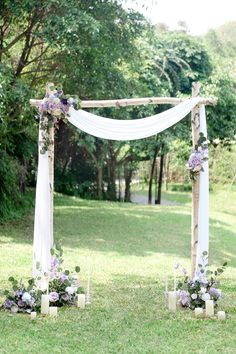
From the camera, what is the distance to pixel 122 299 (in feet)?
17.0


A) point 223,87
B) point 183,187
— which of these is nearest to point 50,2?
point 223,87

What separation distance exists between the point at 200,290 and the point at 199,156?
118 cm

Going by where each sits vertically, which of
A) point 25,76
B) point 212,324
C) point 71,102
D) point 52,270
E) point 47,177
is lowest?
point 212,324

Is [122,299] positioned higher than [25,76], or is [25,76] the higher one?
[25,76]

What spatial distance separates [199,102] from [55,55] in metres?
4.86

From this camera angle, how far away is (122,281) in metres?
6.03

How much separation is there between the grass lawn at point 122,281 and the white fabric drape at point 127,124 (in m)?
1.54

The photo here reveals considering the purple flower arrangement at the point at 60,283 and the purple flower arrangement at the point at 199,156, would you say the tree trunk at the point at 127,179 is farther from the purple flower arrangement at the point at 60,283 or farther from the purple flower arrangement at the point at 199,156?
the purple flower arrangement at the point at 60,283

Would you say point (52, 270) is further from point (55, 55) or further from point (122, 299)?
point (55, 55)

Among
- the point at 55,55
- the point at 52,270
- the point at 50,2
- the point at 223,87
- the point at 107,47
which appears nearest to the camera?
the point at 52,270

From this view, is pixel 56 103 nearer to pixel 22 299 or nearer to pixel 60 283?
pixel 60 283

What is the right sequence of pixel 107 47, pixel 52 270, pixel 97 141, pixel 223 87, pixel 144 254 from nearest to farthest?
pixel 52 270 < pixel 144 254 < pixel 107 47 < pixel 223 87 < pixel 97 141

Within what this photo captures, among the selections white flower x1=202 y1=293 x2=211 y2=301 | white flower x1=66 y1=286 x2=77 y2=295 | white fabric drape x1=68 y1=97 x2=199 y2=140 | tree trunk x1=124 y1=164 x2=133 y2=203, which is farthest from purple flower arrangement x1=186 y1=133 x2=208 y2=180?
tree trunk x1=124 y1=164 x2=133 y2=203

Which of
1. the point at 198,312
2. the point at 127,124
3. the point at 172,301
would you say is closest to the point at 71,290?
the point at 172,301
